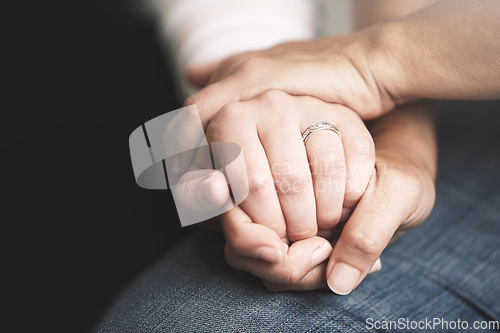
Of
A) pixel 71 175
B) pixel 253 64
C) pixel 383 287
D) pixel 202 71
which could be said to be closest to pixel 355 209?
pixel 383 287

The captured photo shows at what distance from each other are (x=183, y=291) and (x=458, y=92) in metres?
0.46

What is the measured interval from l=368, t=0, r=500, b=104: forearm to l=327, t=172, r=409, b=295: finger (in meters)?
0.18

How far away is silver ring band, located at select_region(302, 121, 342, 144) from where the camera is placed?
535mm

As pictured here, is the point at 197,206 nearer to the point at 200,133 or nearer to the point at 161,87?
the point at 200,133

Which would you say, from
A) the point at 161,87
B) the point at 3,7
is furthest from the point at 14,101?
the point at 161,87

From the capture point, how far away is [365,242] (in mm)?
480

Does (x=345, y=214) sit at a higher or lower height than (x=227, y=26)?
lower

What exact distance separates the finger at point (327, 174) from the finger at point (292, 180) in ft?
0.05

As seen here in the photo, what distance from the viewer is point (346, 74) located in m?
0.62

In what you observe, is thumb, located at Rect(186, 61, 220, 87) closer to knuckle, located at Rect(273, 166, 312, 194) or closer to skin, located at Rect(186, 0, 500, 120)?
skin, located at Rect(186, 0, 500, 120)

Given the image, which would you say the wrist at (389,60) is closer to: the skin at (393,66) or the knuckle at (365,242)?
the skin at (393,66)

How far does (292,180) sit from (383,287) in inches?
8.8

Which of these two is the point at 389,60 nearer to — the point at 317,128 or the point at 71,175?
the point at 317,128

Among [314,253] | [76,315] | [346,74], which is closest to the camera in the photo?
[314,253]
